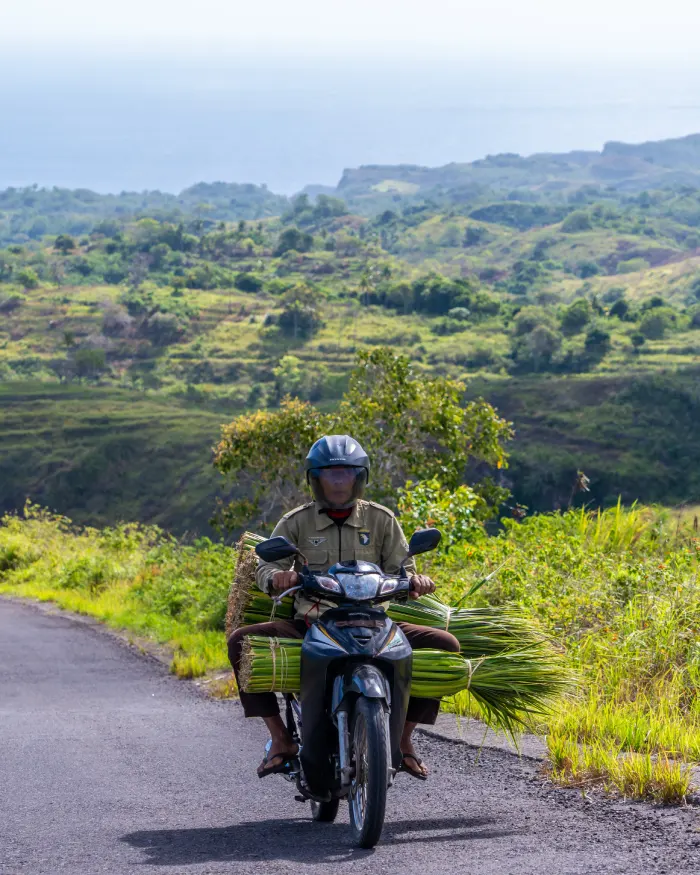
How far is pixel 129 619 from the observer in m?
14.9

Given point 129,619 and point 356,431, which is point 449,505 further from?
point 356,431

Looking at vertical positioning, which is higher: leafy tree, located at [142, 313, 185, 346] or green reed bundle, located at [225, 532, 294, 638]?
green reed bundle, located at [225, 532, 294, 638]

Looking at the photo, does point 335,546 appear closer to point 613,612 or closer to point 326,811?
point 326,811

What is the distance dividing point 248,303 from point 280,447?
122376 millimetres

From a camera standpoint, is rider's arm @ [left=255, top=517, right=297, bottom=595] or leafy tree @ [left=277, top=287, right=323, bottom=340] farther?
leafy tree @ [left=277, top=287, right=323, bottom=340]

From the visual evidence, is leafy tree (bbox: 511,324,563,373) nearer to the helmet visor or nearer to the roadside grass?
the roadside grass

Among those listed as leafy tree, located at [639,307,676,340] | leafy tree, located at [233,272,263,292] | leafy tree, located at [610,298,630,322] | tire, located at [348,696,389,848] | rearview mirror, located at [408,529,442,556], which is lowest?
leafy tree, located at [639,307,676,340]

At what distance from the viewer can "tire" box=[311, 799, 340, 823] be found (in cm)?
530

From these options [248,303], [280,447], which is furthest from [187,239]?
[280,447]

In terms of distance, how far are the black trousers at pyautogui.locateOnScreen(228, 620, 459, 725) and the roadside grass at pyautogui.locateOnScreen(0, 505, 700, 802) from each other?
78cm

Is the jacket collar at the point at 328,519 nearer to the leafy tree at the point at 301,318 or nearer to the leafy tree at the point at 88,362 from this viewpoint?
the leafy tree at the point at 88,362

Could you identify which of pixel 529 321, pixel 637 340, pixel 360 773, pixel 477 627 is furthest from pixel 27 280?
pixel 360 773

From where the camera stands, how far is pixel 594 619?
8242mm

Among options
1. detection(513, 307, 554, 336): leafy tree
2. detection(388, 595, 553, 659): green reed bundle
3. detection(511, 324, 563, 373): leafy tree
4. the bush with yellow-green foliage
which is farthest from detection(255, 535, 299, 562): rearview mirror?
detection(513, 307, 554, 336): leafy tree
